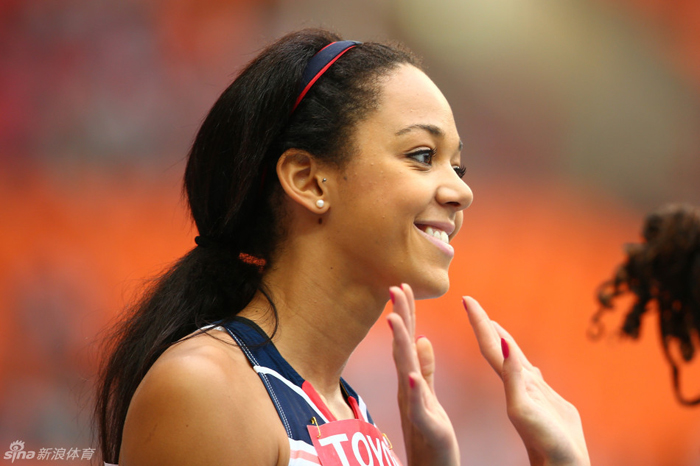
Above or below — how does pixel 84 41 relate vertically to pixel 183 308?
above

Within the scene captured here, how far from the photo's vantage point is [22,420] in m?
2.51

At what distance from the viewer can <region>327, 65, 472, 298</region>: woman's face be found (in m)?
1.44

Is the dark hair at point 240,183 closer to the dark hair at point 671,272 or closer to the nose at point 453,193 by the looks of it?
the nose at point 453,193

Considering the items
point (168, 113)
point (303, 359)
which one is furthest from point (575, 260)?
point (303, 359)

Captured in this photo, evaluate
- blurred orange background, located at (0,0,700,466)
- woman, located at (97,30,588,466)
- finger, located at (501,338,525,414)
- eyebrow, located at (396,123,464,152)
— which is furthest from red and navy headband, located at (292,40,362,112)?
blurred orange background, located at (0,0,700,466)

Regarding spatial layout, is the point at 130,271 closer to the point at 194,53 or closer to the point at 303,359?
the point at 194,53

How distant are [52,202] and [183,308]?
1.50m

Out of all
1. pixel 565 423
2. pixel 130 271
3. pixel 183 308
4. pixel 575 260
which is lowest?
pixel 130 271

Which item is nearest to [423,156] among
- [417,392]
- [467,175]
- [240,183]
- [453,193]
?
[453,193]

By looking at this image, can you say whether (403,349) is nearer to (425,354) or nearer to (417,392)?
(417,392)

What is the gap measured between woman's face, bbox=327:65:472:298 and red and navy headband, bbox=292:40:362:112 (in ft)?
0.46

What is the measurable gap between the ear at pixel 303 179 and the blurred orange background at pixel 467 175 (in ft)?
3.19

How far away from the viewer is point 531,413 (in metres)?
1.42

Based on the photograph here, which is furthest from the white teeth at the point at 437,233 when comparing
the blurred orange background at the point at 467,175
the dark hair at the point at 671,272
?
the blurred orange background at the point at 467,175
